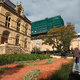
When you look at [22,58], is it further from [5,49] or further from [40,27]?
[40,27]

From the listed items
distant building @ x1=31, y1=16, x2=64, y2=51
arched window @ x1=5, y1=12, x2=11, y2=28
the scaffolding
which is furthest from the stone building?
the scaffolding

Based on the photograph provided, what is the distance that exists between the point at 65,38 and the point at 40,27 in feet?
127

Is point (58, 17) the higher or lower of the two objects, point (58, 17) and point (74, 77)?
the higher

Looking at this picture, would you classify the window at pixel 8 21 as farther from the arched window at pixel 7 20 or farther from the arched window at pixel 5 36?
the arched window at pixel 5 36

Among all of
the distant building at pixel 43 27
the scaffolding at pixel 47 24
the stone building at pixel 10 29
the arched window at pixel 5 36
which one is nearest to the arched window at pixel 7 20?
the stone building at pixel 10 29

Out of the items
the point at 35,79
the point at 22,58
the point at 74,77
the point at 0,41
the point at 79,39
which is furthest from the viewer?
the point at 79,39

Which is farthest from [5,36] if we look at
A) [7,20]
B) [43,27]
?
[43,27]

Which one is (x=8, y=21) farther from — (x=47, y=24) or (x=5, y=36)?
(x=47, y=24)

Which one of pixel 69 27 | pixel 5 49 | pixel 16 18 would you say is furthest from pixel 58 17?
pixel 5 49

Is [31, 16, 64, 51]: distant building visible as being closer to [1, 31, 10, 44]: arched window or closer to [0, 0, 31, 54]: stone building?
[0, 0, 31, 54]: stone building

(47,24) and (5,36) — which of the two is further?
(47,24)

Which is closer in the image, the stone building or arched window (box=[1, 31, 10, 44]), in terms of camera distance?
the stone building

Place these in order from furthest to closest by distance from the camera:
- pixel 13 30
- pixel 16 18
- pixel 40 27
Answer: pixel 40 27 → pixel 16 18 → pixel 13 30

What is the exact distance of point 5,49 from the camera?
15.4 m
